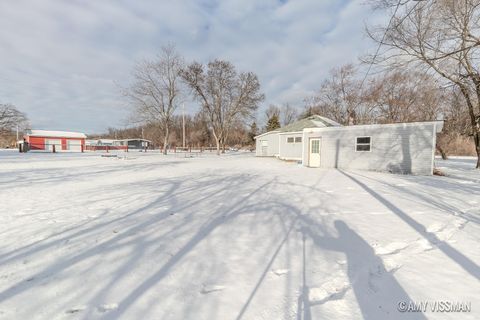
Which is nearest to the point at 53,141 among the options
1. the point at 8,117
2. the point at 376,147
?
the point at 8,117

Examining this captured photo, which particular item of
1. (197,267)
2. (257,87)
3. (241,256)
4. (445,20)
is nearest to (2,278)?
(197,267)

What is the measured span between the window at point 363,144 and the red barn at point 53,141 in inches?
1565

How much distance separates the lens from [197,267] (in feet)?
8.76

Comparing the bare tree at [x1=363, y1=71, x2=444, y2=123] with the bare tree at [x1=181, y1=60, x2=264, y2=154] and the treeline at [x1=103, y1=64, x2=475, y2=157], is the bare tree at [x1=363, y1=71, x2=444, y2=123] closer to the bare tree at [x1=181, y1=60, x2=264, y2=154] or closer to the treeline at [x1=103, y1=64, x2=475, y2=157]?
the treeline at [x1=103, y1=64, x2=475, y2=157]

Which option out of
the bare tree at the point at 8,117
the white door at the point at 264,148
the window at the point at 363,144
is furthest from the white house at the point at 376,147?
the bare tree at the point at 8,117

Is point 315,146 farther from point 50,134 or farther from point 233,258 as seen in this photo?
point 50,134

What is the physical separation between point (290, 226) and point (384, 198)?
3.75 metres

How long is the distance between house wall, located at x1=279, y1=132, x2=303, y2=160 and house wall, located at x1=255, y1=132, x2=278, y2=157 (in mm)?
3263

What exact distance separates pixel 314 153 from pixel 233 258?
13135 millimetres

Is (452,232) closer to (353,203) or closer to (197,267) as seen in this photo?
(353,203)

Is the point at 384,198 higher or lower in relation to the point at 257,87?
lower

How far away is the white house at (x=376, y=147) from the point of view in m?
11.0

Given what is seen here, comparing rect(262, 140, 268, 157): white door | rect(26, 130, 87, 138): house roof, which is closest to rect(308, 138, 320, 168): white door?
rect(262, 140, 268, 157): white door

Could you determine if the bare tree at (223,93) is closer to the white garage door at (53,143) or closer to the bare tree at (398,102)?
the bare tree at (398,102)
